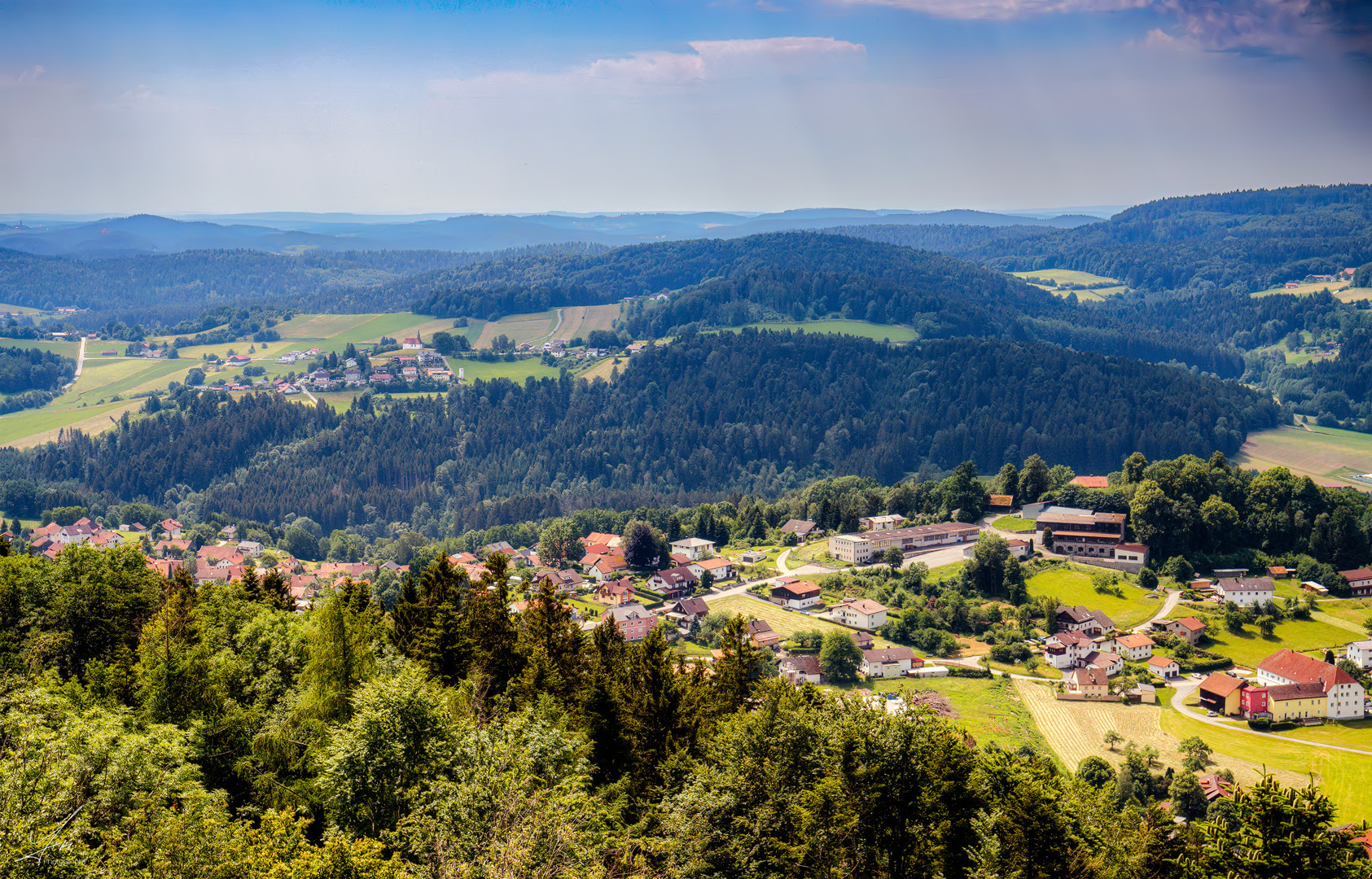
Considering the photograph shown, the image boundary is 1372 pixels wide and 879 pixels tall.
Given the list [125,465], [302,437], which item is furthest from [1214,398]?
[125,465]

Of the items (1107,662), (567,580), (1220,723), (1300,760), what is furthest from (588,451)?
(1300,760)

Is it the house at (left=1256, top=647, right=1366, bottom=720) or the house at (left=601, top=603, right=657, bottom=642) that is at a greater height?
the house at (left=1256, top=647, right=1366, bottom=720)

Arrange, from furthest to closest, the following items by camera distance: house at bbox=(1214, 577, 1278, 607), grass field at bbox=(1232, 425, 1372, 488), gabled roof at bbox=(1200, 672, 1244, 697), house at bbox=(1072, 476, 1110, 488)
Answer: grass field at bbox=(1232, 425, 1372, 488) → house at bbox=(1072, 476, 1110, 488) → house at bbox=(1214, 577, 1278, 607) → gabled roof at bbox=(1200, 672, 1244, 697)

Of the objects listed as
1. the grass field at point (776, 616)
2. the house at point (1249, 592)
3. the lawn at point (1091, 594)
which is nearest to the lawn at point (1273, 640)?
the house at point (1249, 592)

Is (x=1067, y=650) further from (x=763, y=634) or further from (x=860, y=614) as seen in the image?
(x=763, y=634)

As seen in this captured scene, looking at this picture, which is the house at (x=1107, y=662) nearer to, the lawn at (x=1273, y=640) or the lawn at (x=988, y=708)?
the lawn at (x=988, y=708)

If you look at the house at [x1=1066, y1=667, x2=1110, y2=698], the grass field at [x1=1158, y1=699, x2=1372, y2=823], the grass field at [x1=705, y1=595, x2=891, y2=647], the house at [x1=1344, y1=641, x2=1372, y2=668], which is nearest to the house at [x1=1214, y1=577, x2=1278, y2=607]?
the house at [x1=1344, y1=641, x2=1372, y2=668]

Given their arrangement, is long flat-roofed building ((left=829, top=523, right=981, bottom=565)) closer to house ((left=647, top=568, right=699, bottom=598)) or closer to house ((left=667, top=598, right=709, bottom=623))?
house ((left=647, top=568, right=699, bottom=598))
